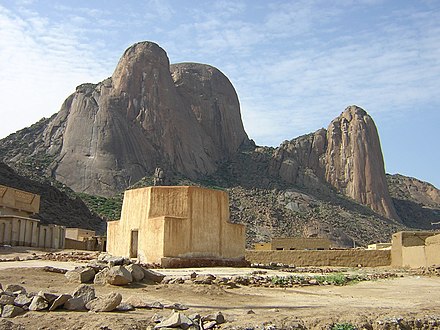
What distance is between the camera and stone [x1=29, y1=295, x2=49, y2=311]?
1076 cm

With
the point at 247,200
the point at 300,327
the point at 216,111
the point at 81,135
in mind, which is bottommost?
the point at 300,327

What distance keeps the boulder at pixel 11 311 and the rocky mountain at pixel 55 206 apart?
4262cm

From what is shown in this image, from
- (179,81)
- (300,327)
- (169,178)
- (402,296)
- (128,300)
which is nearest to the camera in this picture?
(300,327)

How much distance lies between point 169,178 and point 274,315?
241ft

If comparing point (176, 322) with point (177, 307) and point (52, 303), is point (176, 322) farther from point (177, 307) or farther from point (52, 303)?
point (52, 303)

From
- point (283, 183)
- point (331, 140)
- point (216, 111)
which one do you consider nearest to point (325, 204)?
point (283, 183)

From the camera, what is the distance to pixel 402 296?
14.8m

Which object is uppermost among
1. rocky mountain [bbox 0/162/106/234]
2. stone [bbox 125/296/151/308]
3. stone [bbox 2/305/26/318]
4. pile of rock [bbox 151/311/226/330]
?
rocky mountain [bbox 0/162/106/234]

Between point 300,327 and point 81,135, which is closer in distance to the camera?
point 300,327

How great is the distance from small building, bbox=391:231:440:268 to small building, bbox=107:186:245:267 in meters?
8.32

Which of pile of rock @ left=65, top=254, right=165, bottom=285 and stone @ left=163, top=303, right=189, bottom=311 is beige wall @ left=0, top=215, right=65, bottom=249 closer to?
pile of rock @ left=65, top=254, right=165, bottom=285

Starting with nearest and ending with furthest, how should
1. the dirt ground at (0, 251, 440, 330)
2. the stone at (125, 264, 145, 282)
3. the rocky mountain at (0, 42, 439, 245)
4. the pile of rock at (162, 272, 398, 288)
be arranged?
the dirt ground at (0, 251, 440, 330), the stone at (125, 264, 145, 282), the pile of rock at (162, 272, 398, 288), the rocky mountain at (0, 42, 439, 245)

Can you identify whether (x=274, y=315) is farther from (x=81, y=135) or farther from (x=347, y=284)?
(x=81, y=135)

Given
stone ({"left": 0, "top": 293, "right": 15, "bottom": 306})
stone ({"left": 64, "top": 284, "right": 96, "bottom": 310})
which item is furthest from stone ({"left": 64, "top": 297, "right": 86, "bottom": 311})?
stone ({"left": 0, "top": 293, "right": 15, "bottom": 306})
